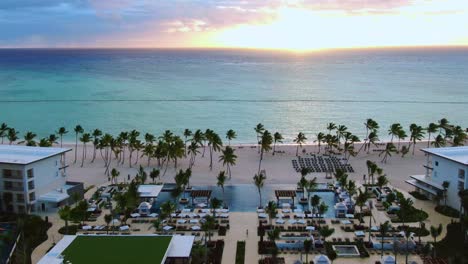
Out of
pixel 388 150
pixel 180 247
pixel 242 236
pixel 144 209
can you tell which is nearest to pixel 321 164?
pixel 388 150

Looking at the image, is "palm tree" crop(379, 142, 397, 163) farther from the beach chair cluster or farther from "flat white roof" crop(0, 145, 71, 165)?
"flat white roof" crop(0, 145, 71, 165)

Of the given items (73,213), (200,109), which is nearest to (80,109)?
(200,109)

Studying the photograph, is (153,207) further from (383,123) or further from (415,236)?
(383,123)

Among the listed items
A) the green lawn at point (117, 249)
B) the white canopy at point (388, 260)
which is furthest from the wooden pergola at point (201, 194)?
the white canopy at point (388, 260)

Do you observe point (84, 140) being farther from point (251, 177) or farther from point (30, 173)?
point (251, 177)

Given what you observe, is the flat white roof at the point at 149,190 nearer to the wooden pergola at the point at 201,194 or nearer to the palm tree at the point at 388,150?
the wooden pergola at the point at 201,194

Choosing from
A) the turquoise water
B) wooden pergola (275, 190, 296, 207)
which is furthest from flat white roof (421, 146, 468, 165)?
the turquoise water
